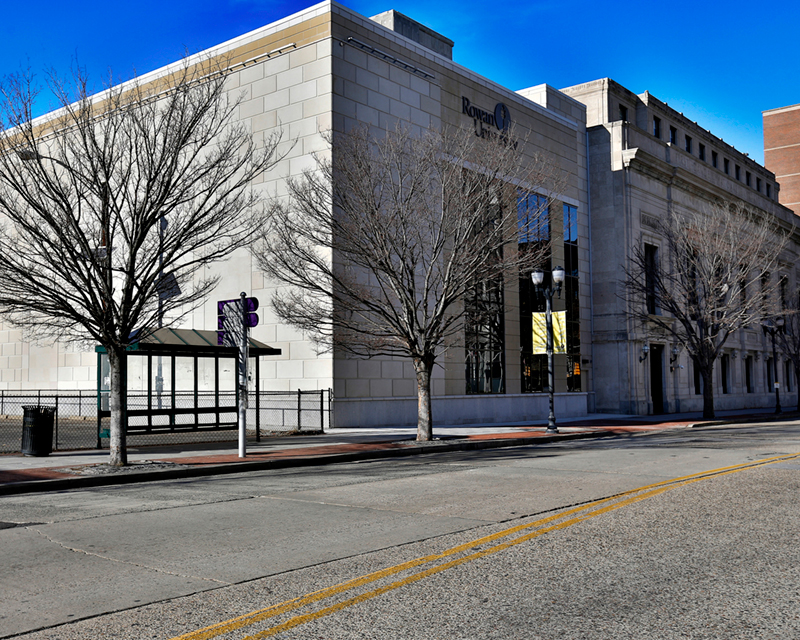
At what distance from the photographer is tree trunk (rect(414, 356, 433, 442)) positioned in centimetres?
2033

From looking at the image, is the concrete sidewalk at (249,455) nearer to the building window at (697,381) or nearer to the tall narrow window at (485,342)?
the tall narrow window at (485,342)

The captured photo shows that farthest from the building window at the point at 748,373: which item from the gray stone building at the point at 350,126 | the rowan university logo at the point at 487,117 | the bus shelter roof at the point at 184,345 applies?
the bus shelter roof at the point at 184,345

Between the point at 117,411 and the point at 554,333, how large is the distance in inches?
639

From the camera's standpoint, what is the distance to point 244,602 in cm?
550

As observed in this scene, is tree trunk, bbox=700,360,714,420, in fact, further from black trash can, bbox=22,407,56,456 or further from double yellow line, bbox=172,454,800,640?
black trash can, bbox=22,407,56,456

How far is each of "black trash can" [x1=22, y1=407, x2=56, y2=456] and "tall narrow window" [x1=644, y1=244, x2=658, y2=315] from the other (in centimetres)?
2710

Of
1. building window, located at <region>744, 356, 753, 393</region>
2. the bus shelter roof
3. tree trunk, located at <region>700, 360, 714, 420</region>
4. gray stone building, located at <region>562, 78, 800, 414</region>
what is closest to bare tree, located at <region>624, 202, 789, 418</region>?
tree trunk, located at <region>700, 360, 714, 420</region>

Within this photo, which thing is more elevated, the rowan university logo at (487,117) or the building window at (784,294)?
the rowan university logo at (487,117)

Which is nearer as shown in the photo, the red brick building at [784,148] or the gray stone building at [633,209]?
the gray stone building at [633,209]

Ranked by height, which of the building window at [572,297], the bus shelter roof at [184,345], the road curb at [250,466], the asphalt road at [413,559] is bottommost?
the road curb at [250,466]

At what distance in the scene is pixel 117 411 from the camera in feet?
48.5

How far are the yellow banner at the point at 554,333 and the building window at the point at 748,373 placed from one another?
30.6 metres

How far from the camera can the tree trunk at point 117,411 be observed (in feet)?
47.7

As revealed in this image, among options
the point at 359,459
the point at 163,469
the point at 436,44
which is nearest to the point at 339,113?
the point at 436,44
